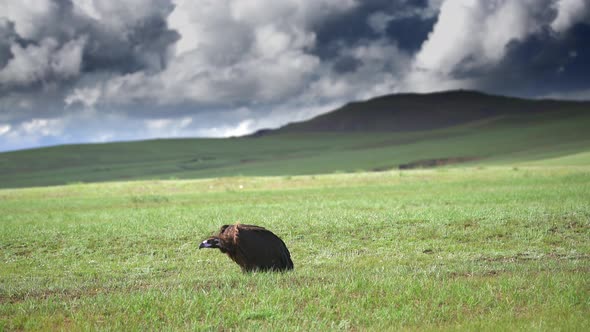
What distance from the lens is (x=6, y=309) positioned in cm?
995

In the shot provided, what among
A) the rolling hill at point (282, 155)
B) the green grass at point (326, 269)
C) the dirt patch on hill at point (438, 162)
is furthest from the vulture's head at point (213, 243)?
the dirt patch on hill at point (438, 162)

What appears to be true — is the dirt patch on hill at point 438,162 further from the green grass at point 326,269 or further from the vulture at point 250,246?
the vulture at point 250,246

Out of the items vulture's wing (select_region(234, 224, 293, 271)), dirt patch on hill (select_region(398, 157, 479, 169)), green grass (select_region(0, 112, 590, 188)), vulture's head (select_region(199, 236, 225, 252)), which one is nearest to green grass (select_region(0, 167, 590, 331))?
vulture's wing (select_region(234, 224, 293, 271))

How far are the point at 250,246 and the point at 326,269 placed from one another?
2.63 meters

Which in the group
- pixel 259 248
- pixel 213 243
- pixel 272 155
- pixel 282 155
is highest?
pixel 272 155

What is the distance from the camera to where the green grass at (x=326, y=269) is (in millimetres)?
9414

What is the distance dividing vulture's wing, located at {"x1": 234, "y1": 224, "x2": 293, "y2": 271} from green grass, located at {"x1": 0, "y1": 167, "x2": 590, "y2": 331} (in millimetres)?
501

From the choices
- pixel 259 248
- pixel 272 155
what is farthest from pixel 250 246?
pixel 272 155

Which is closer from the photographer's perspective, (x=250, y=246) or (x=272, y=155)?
(x=250, y=246)

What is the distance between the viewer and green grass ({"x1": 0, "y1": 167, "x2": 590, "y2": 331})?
941cm

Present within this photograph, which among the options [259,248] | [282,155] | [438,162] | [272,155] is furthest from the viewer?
[272,155]

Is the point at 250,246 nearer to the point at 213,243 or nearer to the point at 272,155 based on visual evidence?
the point at 213,243

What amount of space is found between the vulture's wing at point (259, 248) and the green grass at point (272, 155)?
6899 centimetres

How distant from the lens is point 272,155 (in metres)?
157
